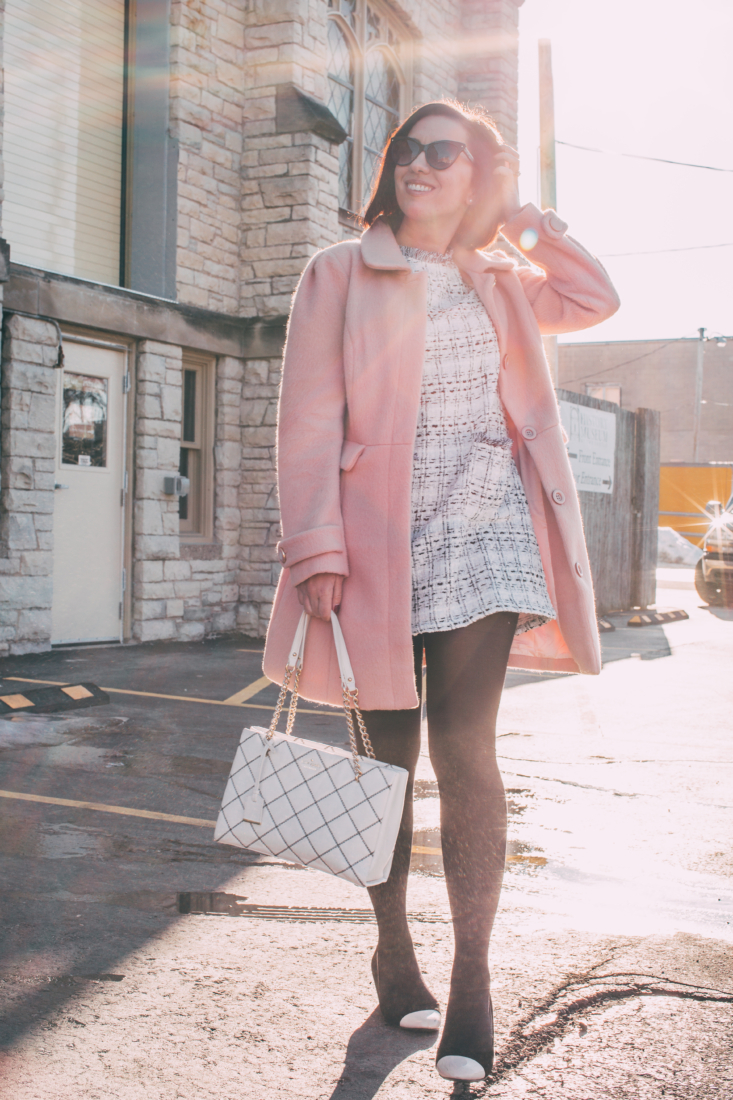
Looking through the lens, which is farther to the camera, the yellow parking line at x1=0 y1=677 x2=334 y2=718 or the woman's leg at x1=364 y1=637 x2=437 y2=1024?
the yellow parking line at x1=0 y1=677 x2=334 y2=718

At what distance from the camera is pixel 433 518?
7.94 feet

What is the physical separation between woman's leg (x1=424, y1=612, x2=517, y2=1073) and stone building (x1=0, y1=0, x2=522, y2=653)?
21.9ft

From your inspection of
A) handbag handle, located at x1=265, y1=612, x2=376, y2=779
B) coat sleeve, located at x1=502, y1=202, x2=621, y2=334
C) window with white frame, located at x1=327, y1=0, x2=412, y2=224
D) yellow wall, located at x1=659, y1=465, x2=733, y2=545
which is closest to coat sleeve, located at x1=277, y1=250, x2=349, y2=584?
handbag handle, located at x1=265, y1=612, x2=376, y2=779

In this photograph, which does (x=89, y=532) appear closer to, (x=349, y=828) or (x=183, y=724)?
(x=183, y=724)

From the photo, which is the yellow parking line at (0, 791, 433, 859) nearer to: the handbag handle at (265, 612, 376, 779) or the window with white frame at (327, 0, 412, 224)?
the handbag handle at (265, 612, 376, 779)

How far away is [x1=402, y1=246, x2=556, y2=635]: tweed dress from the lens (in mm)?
2348

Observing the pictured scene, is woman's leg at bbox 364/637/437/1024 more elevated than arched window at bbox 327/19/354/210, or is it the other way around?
arched window at bbox 327/19/354/210

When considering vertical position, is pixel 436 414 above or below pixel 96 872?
above

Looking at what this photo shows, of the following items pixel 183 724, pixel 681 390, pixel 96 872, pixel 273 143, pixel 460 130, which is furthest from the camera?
pixel 681 390

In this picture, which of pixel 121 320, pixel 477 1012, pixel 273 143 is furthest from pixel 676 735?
pixel 273 143

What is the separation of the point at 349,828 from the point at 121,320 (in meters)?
7.94

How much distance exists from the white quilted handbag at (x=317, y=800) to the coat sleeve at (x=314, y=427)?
6.6 inches

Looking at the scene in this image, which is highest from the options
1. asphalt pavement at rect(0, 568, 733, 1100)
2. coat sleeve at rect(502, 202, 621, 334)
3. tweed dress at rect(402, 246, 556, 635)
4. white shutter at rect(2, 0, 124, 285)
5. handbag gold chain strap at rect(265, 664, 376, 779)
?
white shutter at rect(2, 0, 124, 285)

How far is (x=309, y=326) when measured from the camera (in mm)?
2457
